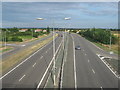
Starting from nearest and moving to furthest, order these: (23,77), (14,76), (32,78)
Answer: (32,78) → (23,77) → (14,76)

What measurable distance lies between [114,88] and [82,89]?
3.40m

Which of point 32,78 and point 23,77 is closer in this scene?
point 32,78

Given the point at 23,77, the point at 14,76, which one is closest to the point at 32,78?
the point at 23,77


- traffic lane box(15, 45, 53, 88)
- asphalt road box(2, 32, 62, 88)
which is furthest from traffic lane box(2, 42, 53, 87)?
traffic lane box(15, 45, 53, 88)

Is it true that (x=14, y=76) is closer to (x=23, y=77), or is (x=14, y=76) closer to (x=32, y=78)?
(x=23, y=77)

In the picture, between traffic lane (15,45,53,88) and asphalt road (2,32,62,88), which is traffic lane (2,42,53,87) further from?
traffic lane (15,45,53,88)

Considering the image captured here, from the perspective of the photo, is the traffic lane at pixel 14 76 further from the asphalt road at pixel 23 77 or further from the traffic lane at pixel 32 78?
the traffic lane at pixel 32 78

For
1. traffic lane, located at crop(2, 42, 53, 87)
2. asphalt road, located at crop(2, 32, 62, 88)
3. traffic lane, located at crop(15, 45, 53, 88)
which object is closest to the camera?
traffic lane, located at crop(15, 45, 53, 88)

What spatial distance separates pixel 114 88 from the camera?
18562mm

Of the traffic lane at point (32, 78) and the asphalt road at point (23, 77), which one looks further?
the asphalt road at point (23, 77)

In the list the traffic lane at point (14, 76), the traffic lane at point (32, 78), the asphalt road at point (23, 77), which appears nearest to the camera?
the traffic lane at point (32, 78)

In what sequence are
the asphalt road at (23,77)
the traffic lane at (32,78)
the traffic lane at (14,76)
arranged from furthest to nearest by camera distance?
1. the traffic lane at (14,76)
2. the asphalt road at (23,77)
3. the traffic lane at (32,78)

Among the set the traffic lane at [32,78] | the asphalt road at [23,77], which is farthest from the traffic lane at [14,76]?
the traffic lane at [32,78]

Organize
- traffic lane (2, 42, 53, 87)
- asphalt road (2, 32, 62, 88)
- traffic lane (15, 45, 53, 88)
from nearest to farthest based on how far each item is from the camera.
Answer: traffic lane (15, 45, 53, 88), asphalt road (2, 32, 62, 88), traffic lane (2, 42, 53, 87)
